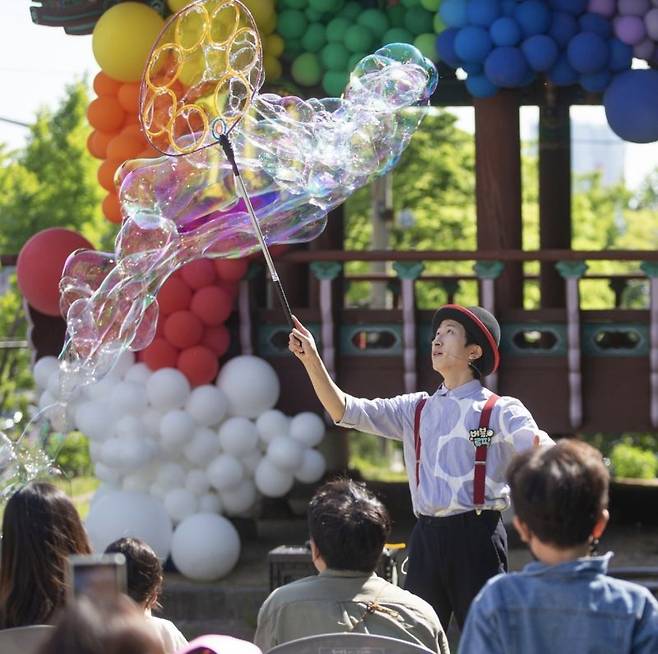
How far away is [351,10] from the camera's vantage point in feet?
33.8

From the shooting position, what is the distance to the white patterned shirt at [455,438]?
518cm

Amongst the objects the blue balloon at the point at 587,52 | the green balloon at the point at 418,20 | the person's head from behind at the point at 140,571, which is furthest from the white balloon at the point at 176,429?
the person's head from behind at the point at 140,571

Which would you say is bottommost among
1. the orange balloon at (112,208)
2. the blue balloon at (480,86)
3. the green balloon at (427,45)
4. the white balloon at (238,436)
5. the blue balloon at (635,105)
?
the white balloon at (238,436)

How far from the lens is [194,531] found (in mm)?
9406

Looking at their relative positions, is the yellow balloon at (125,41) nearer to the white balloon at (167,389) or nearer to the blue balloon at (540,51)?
the white balloon at (167,389)

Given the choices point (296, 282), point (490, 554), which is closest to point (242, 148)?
point (490, 554)

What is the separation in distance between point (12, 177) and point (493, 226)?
9896mm

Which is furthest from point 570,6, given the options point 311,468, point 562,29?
point 311,468

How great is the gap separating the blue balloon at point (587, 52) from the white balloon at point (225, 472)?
11.3ft

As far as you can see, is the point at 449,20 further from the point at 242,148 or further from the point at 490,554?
the point at 490,554

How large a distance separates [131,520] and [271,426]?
1.08 meters

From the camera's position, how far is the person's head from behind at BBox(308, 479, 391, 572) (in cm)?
407

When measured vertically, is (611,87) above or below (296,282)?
above

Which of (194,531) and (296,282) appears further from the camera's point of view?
(296,282)
